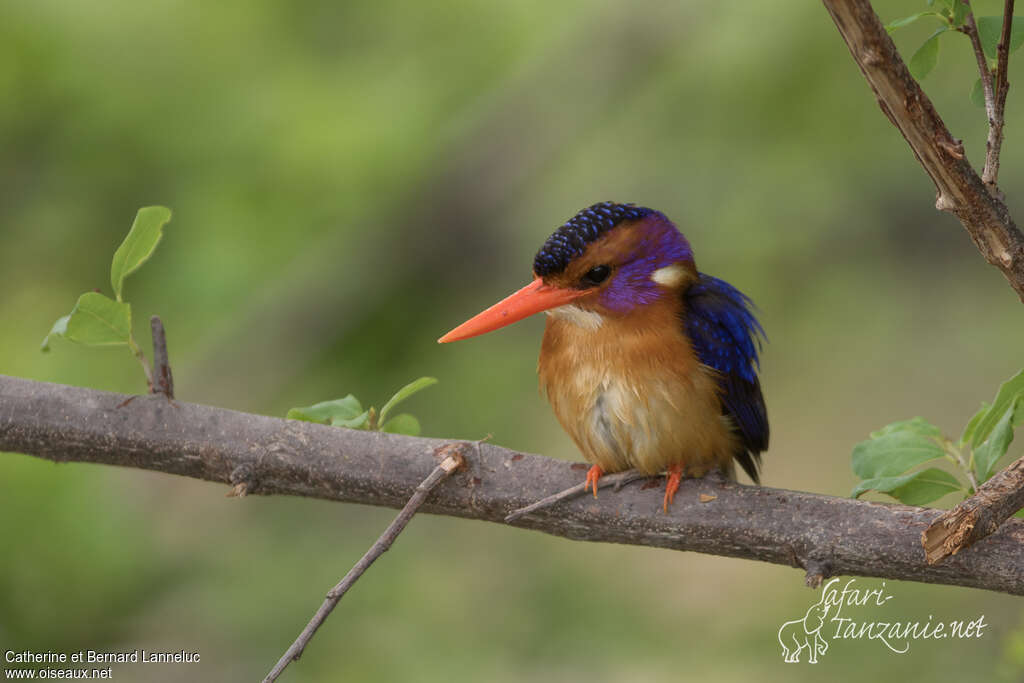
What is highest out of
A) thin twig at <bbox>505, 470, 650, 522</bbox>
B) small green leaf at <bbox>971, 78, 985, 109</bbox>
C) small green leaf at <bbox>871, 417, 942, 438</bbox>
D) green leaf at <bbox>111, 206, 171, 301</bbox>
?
green leaf at <bbox>111, 206, 171, 301</bbox>

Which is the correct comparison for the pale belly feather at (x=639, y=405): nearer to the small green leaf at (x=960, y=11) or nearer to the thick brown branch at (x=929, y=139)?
the thick brown branch at (x=929, y=139)

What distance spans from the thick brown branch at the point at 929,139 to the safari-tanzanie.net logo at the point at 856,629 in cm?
122

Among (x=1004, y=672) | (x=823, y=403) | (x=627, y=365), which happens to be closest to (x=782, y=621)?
(x=823, y=403)

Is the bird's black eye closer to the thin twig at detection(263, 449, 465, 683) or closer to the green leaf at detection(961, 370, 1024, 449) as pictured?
the thin twig at detection(263, 449, 465, 683)

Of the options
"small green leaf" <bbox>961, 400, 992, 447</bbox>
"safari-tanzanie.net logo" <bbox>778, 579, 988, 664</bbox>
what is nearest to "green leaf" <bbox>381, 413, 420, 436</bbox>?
"small green leaf" <bbox>961, 400, 992, 447</bbox>

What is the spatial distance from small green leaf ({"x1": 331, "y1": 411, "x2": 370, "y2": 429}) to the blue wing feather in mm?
652

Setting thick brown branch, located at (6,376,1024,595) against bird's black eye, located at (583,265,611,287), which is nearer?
thick brown branch, located at (6,376,1024,595)

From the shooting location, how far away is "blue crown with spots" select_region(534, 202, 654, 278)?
1.70m

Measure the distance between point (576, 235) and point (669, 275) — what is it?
0.23 meters

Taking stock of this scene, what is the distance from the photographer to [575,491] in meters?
1.49

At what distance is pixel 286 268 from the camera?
11.4ft

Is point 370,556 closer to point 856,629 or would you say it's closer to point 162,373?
point 162,373

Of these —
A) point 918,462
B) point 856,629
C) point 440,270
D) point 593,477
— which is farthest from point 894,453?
point 440,270

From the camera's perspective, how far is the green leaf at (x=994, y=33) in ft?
3.91
